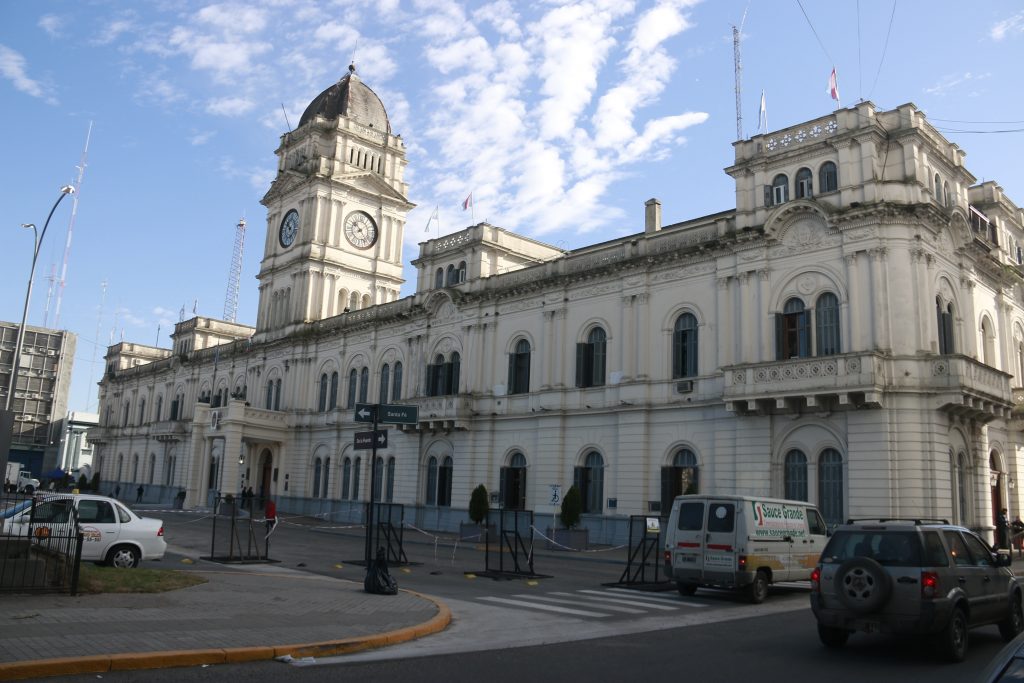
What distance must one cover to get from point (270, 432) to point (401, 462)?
1410 centimetres

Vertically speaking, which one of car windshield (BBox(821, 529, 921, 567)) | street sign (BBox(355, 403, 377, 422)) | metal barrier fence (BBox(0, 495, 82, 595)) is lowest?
metal barrier fence (BBox(0, 495, 82, 595))

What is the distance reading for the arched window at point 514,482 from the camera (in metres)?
38.9

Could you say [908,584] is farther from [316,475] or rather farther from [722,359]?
[316,475]

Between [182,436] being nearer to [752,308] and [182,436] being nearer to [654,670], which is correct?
[752,308]

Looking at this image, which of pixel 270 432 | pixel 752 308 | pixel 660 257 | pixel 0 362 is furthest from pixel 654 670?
pixel 0 362

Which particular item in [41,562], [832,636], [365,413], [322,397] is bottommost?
[832,636]

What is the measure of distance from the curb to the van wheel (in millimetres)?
8502

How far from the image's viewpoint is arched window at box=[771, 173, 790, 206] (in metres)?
31.0

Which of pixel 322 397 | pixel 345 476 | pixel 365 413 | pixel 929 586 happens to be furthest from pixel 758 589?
pixel 322 397

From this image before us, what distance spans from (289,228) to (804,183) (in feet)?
137

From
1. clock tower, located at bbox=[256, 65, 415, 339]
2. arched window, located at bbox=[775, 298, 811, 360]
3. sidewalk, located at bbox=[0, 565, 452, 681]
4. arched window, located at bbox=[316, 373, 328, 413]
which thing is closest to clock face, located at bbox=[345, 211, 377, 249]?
clock tower, located at bbox=[256, 65, 415, 339]

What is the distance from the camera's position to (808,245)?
29500 mm

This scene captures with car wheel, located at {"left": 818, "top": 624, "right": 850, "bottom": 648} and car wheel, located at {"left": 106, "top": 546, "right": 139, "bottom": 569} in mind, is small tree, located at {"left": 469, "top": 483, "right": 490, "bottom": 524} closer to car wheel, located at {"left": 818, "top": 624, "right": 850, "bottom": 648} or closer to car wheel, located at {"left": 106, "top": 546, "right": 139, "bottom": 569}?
car wheel, located at {"left": 106, "top": 546, "right": 139, "bottom": 569}

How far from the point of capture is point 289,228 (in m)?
61.4
